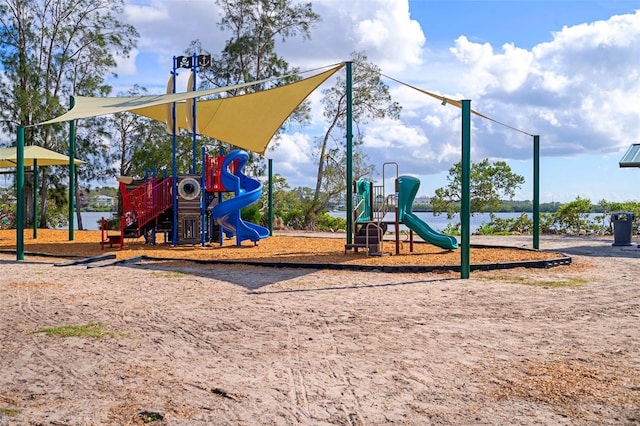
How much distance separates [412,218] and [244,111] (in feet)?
20.4

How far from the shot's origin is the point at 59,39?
95.0 ft

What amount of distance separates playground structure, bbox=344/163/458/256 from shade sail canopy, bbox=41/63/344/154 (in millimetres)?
2975

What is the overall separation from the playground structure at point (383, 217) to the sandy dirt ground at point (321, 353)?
3981 millimetres

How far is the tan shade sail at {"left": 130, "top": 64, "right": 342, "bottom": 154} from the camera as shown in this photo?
16.0 meters

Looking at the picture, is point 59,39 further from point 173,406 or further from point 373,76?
point 173,406

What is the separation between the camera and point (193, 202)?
639 inches

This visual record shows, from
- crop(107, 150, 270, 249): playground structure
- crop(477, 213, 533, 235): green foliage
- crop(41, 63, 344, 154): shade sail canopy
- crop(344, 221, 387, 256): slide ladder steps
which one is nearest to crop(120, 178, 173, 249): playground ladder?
crop(107, 150, 270, 249): playground structure

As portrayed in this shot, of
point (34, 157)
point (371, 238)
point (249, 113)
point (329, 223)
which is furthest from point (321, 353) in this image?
point (329, 223)

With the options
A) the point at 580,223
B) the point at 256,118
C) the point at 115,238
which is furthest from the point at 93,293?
the point at 580,223

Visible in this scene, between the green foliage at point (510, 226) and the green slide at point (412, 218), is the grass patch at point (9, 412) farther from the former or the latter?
the green foliage at point (510, 226)

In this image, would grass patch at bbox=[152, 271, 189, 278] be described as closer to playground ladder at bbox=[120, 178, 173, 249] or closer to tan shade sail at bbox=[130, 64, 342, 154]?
playground ladder at bbox=[120, 178, 173, 249]

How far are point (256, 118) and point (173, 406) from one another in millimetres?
14028

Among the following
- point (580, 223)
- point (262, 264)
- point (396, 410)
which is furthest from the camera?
point (580, 223)

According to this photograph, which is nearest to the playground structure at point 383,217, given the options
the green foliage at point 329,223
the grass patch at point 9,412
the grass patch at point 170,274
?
the grass patch at point 170,274
